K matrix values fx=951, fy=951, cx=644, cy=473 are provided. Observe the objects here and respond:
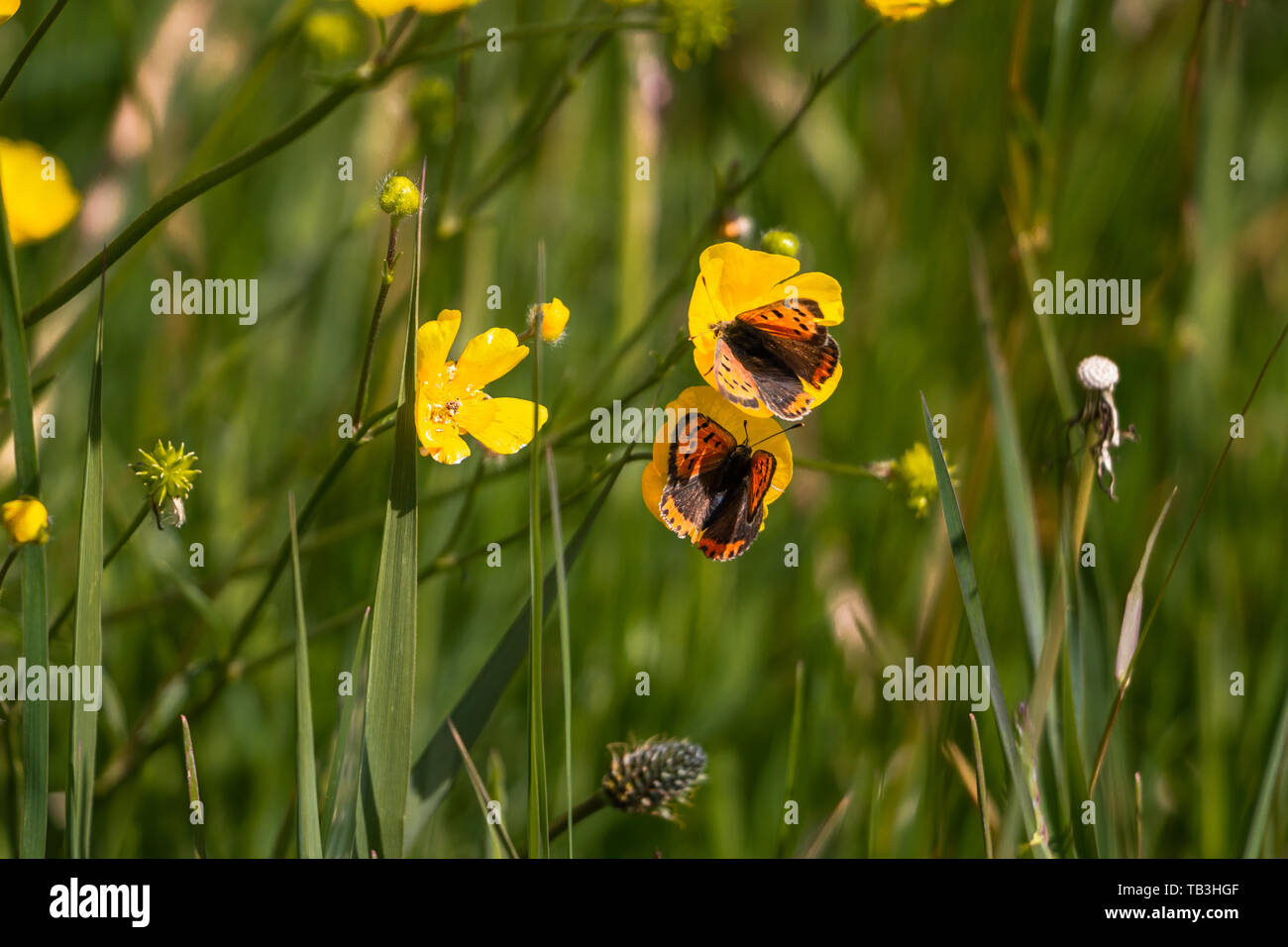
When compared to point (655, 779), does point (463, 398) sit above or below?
above

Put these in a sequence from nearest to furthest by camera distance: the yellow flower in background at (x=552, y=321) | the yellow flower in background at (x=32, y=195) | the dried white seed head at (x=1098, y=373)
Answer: the yellow flower in background at (x=552, y=321) < the dried white seed head at (x=1098, y=373) < the yellow flower in background at (x=32, y=195)


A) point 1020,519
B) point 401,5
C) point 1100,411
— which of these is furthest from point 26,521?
point 1100,411

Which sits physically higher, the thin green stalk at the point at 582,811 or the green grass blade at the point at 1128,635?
the green grass blade at the point at 1128,635

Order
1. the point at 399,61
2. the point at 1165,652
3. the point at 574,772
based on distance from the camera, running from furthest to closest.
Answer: the point at 1165,652, the point at 574,772, the point at 399,61

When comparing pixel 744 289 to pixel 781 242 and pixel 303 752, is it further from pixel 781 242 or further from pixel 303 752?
pixel 303 752

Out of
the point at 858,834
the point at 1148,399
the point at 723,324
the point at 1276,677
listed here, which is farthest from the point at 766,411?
the point at 1148,399

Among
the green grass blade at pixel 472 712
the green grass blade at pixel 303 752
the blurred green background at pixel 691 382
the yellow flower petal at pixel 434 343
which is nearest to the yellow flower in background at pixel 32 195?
the blurred green background at pixel 691 382

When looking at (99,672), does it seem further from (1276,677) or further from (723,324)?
(1276,677)

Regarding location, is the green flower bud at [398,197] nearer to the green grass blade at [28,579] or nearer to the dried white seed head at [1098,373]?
the green grass blade at [28,579]
